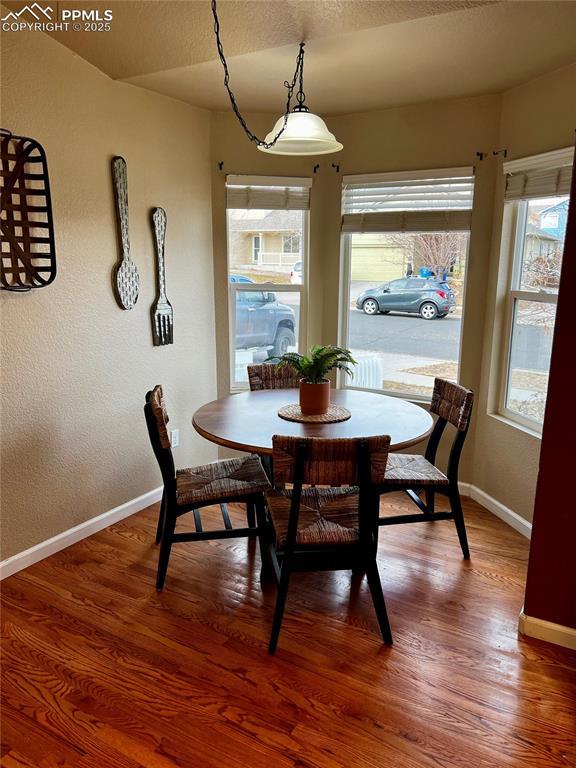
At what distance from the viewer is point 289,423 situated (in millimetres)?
2531

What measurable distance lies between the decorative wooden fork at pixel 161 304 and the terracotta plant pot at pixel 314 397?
1.16 metres

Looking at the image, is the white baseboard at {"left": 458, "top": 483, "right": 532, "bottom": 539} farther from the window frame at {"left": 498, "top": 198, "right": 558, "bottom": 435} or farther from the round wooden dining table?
the round wooden dining table

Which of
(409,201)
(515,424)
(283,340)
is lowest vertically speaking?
(515,424)

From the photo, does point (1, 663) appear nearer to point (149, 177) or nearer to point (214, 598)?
point (214, 598)

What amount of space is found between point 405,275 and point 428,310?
0.28m

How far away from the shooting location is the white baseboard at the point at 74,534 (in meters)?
2.60

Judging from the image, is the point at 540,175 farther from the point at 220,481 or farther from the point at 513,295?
the point at 220,481

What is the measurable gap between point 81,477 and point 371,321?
84.9 inches

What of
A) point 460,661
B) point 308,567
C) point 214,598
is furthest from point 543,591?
point 214,598

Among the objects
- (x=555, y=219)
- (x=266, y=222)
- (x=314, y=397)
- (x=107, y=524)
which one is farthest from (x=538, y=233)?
(x=107, y=524)

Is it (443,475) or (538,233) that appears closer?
(443,475)

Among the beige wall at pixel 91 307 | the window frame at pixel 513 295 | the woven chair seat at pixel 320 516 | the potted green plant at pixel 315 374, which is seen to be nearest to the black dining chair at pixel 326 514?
the woven chair seat at pixel 320 516

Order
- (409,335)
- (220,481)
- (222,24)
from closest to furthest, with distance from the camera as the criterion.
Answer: (222,24)
(220,481)
(409,335)

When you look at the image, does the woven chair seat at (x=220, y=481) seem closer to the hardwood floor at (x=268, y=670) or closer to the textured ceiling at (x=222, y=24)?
the hardwood floor at (x=268, y=670)
